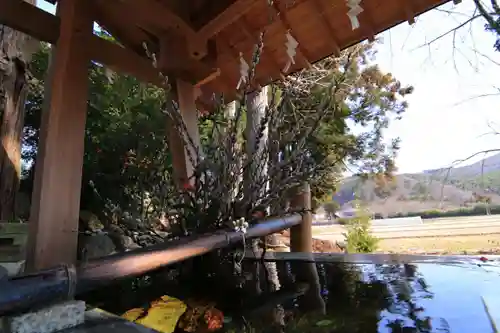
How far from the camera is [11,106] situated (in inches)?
138

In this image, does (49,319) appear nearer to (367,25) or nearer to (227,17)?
(227,17)

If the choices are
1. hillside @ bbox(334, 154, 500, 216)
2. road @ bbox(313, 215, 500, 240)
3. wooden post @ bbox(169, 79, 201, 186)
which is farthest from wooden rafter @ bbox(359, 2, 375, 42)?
road @ bbox(313, 215, 500, 240)

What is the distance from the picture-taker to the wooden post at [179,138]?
236 centimetres

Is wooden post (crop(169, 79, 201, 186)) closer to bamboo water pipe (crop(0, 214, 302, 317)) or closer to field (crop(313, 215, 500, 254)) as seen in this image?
bamboo water pipe (crop(0, 214, 302, 317))

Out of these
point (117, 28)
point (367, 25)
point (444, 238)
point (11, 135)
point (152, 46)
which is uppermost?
point (117, 28)

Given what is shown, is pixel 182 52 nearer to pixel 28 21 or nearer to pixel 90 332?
pixel 28 21

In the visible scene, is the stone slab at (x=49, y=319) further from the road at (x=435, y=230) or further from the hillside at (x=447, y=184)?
the road at (x=435, y=230)

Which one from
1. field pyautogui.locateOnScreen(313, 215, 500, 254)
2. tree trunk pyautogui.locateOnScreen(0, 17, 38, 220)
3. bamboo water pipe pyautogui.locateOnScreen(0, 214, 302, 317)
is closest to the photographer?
bamboo water pipe pyautogui.locateOnScreen(0, 214, 302, 317)

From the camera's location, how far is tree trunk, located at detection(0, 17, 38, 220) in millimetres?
3394

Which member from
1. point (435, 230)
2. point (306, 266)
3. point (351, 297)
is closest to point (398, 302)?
point (351, 297)

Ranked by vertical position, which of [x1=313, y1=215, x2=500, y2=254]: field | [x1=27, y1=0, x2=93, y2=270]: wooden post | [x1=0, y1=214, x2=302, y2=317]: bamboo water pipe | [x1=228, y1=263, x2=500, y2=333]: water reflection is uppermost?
[x1=27, y1=0, x2=93, y2=270]: wooden post

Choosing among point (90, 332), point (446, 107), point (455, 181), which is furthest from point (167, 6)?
point (455, 181)

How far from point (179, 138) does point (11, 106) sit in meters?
2.45

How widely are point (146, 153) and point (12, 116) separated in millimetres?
1496
